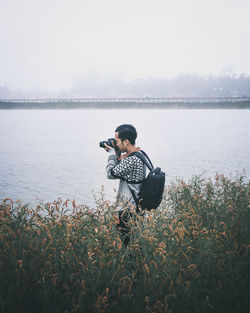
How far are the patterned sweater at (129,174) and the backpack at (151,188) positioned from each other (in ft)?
0.19

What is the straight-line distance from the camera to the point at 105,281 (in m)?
3.31

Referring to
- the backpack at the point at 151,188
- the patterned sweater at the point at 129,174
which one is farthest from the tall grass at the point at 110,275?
the patterned sweater at the point at 129,174

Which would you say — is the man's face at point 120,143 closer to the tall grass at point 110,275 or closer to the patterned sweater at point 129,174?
the patterned sweater at point 129,174

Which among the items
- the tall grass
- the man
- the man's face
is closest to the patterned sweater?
the man

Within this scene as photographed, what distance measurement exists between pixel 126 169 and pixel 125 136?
39 cm

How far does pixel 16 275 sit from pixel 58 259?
0.45 m

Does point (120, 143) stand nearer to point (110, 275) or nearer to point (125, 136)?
point (125, 136)

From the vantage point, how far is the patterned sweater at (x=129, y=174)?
373 centimetres

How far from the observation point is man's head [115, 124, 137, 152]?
3797 millimetres

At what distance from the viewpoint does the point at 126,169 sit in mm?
3719

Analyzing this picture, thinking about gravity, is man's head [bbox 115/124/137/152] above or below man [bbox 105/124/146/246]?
above

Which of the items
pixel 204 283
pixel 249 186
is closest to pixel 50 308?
pixel 204 283

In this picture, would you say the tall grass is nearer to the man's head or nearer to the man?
the man

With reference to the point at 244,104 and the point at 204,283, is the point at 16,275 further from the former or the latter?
the point at 244,104
